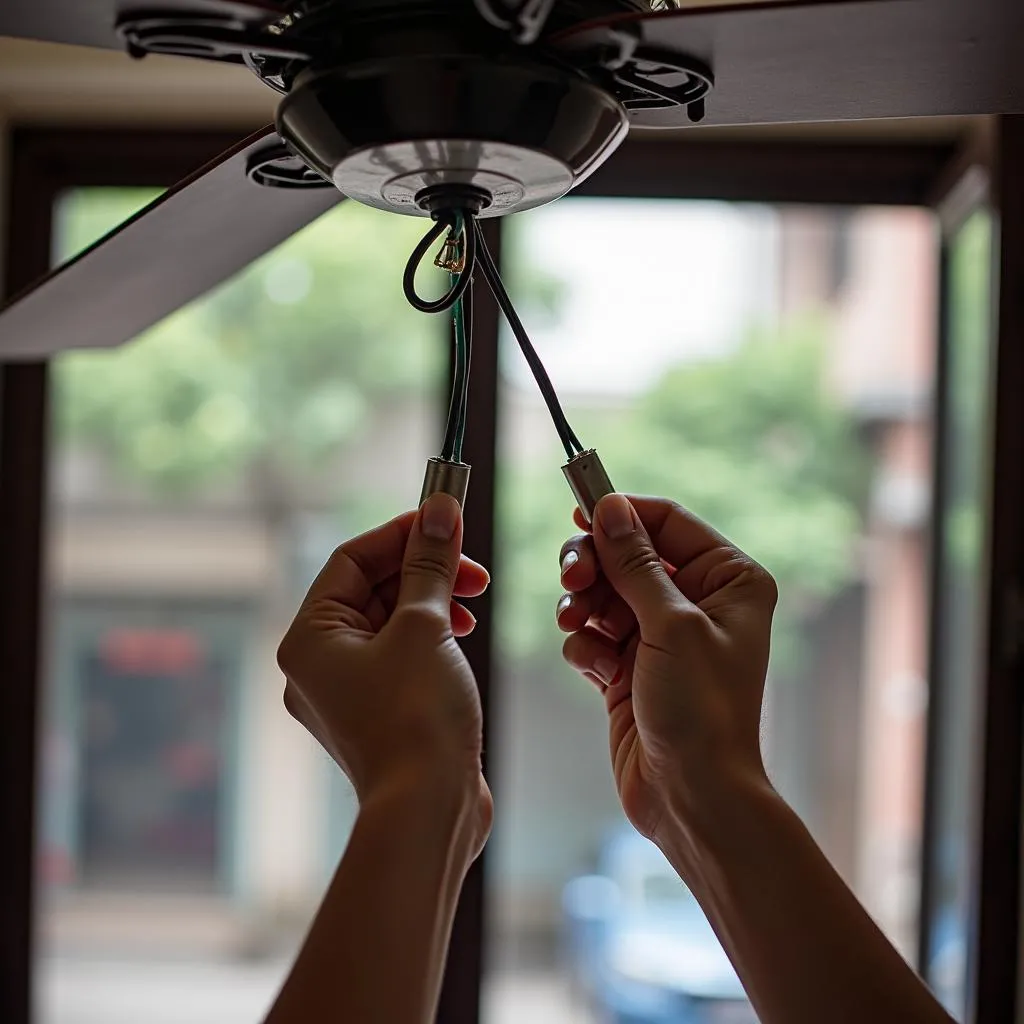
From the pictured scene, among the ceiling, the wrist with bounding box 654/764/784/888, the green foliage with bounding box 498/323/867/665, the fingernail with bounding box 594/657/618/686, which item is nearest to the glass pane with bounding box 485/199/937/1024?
the green foliage with bounding box 498/323/867/665

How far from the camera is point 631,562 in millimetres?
605

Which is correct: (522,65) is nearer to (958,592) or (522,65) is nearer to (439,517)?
(439,517)

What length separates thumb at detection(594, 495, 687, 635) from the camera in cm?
59

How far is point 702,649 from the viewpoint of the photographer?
1.91 ft

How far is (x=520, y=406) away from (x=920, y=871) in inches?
53.1

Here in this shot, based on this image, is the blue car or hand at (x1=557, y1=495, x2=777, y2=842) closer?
hand at (x1=557, y1=495, x2=777, y2=842)

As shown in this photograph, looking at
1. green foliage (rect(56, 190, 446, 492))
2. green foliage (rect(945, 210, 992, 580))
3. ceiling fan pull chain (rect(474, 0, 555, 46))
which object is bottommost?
ceiling fan pull chain (rect(474, 0, 555, 46))

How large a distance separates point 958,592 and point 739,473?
1328mm

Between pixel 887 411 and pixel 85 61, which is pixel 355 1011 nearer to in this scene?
pixel 85 61

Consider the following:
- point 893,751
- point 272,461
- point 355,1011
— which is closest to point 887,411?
point 893,751

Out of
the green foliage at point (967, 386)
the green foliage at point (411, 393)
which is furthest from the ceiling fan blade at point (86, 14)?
the green foliage at point (411, 393)

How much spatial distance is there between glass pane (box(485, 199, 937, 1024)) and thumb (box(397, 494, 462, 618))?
187 cm

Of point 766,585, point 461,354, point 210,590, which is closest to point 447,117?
point 461,354

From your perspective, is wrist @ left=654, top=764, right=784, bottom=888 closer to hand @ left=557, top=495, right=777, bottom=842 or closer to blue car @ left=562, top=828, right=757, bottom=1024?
hand @ left=557, top=495, right=777, bottom=842
